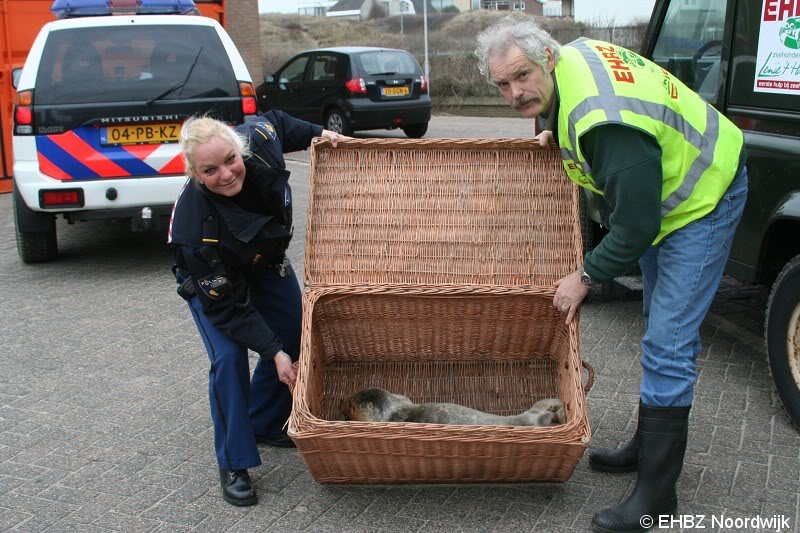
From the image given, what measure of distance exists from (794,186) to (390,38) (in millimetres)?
30965

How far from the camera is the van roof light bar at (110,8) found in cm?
695

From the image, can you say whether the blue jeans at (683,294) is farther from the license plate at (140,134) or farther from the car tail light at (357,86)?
the car tail light at (357,86)

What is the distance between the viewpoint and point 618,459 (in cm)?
342

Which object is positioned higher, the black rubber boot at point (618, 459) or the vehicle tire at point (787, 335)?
the vehicle tire at point (787, 335)

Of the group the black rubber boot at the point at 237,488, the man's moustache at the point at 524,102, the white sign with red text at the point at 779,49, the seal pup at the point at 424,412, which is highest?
the white sign with red text at the point at 779,49

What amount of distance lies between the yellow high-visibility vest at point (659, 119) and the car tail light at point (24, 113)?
15.1ft

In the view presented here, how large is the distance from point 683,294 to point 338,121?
12.8 meters

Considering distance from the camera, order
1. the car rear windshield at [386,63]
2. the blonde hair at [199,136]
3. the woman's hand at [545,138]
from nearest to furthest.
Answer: the blonde hair at [199,136] < the woman's hand at [545,138] < the car rear windshield at [386,63]

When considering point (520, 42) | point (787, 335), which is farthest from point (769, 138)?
point (520, 42)

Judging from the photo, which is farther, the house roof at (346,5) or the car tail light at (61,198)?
the house roof at (346,5)

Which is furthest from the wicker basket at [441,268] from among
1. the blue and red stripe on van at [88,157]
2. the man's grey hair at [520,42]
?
the blue and red stripe on van at [88,157]

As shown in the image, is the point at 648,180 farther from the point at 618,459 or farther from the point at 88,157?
the point at 88,157

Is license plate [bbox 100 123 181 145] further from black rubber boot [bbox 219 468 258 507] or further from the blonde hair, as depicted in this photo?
black rubber boot [bbox 219 468 258 507]

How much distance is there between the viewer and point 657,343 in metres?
2.93
